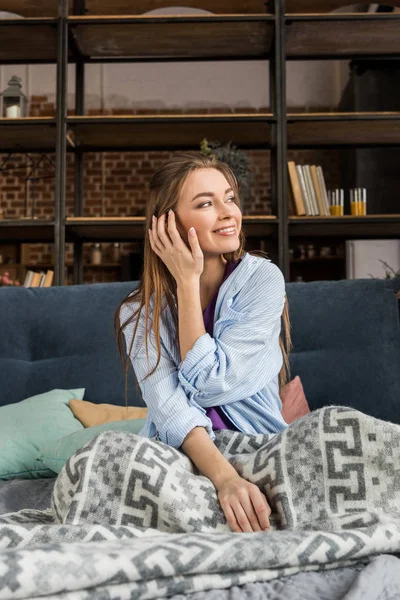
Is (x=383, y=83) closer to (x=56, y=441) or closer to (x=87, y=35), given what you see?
(x=87, y=35)

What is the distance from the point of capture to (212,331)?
1588 mm

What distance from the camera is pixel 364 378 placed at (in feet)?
7.21

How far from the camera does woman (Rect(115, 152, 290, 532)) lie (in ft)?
4.60

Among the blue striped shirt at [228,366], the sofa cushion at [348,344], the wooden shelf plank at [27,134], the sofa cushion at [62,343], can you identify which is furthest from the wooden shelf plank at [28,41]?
the blue striped shirt at [228,366]

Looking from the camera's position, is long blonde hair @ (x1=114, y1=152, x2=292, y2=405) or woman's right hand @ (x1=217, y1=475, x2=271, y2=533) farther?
long blonde hair @ (x1=114, y1=152, x2=292, y2=405)

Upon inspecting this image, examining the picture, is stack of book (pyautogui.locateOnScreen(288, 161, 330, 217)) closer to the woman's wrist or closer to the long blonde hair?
the long blonde hair

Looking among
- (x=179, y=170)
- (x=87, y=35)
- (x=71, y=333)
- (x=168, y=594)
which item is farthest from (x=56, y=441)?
(x=87, y=35)

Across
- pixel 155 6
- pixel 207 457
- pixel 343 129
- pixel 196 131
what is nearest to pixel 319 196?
pixel 343 129

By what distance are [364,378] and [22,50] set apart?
2.69m

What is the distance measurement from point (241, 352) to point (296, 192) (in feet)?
7.61

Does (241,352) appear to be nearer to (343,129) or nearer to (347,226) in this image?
(347,226)

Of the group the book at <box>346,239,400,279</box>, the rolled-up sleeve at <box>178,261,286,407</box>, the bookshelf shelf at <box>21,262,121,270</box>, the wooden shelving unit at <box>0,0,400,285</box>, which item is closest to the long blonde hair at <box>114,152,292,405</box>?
the rolled-up sleeve at <box>178,261,286,407</box>

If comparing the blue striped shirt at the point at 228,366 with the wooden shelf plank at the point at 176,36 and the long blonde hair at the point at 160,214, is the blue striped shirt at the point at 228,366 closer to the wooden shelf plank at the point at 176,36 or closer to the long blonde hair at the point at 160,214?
the long blonde hair at the point at 160,214

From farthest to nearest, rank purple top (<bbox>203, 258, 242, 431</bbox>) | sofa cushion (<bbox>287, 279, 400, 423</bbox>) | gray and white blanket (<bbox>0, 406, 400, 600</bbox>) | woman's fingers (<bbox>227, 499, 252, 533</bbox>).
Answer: sofa cushion (<bbox>287, 279, 400, 423</bbox>), purple top (<bbox>203, 258, 242, 431</bbox>), woman's fingers (<bbox>227, 499, 252, 533</bbox>), gray and white blanket (<bbox>0, 406, 400, 600</bbox>)
